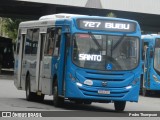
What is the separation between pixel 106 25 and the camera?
65.5 ft

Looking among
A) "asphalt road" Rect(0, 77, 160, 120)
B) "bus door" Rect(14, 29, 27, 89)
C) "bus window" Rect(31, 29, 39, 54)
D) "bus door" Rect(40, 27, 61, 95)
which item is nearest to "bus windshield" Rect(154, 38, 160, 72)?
"asphalt road" Rect(0, 77, 160, 120)

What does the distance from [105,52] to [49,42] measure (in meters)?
2.56

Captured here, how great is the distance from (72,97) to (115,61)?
5.54 feet

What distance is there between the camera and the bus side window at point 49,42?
2127cm

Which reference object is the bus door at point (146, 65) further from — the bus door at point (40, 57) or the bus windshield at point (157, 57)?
the bus door at point (40, 57)

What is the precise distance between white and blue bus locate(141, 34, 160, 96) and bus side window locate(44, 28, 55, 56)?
11454mm

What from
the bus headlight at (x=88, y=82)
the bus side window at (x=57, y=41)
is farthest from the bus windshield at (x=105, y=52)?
the bus side window at (x=57, y=41)

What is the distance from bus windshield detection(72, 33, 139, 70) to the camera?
19.5 meters

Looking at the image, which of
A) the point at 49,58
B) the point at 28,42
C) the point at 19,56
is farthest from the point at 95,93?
the point at 19,56

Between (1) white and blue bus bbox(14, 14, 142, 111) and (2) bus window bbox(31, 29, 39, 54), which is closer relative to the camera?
(1) white and blue bus bbox(14, 14, 142, 111)

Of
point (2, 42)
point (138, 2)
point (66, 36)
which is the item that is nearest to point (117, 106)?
point (66, 36)

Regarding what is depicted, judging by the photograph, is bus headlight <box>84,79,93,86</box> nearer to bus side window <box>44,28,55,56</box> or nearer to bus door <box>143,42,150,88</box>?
bus side window <box>44,28,55,56</box>

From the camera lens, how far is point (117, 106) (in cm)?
Answer: 2069

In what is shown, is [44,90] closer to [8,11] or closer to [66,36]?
[66,36]
